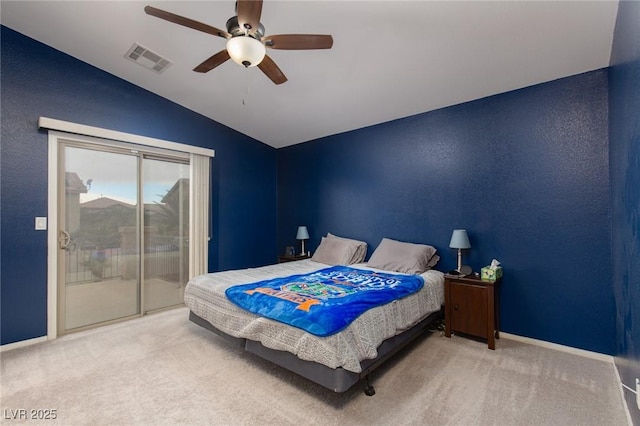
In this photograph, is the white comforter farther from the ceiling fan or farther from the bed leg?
the ceiling fan

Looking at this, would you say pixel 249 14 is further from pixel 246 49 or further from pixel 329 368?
pixel 329 368

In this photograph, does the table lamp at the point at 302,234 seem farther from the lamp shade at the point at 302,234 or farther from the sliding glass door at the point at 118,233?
the sliding glass door at the point at 118,233

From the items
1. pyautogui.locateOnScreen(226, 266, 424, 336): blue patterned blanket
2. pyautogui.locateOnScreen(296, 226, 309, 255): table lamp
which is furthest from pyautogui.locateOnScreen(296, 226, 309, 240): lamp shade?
pyautogui.locateOnScreen(226, 266, 424, 336): blue patterned blanket

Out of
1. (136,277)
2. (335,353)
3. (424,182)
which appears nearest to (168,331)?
(136,277)

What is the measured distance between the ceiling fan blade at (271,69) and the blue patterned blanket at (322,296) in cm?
184

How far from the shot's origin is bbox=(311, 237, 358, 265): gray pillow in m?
3.99

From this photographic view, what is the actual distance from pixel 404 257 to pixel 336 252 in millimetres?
1015

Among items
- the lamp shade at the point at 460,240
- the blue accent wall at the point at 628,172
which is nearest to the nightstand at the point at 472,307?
the lamp shade at the point at 460,240

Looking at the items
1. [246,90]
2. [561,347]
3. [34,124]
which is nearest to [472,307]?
[561,347]

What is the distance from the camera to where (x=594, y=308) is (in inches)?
100

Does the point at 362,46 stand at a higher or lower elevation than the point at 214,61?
higher

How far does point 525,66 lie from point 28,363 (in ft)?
16.8

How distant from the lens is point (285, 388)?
2109 millimetres

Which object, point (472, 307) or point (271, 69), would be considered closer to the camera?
point (271, 69)
